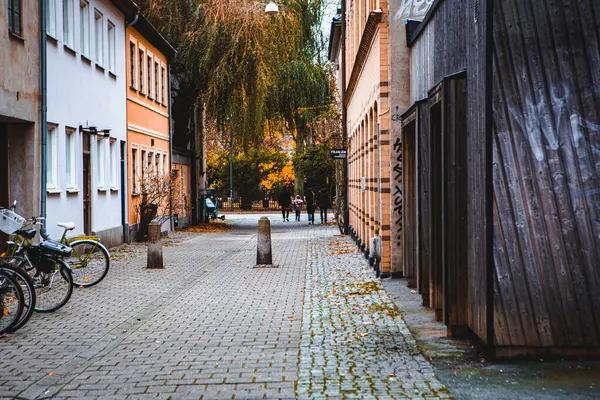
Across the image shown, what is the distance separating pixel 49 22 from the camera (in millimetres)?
19172

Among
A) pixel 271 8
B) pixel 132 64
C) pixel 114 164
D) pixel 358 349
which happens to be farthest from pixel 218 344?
pixel 271 8

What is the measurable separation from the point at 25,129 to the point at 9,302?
9036 mm

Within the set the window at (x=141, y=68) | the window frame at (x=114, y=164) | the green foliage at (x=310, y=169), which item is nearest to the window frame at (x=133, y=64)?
the window at (x=141, y=68)

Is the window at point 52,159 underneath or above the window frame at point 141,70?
underneath

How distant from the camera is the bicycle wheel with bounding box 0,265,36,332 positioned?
985 cm

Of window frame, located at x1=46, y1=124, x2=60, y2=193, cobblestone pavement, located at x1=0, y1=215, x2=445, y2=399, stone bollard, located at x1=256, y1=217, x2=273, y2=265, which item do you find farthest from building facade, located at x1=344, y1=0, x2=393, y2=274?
window frame, located at x1=46, y1=124, x2=60, y2=193

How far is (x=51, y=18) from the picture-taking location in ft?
63.6

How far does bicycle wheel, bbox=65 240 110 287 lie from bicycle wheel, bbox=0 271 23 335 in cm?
445

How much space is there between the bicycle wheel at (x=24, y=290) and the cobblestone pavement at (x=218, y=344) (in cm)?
20

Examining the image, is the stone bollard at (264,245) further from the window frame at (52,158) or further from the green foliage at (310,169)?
the green foliage at (310,169)

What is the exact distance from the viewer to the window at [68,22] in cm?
2084

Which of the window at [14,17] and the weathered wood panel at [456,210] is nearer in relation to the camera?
the weathered wood panel at [456,210]

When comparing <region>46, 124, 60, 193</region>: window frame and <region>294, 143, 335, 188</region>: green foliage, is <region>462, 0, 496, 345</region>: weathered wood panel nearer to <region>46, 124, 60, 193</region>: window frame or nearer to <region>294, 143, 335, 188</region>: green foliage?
<region>46, 124, 60, 193</region>: window frame

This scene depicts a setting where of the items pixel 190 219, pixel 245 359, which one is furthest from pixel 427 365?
pixel 190 219
